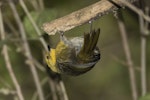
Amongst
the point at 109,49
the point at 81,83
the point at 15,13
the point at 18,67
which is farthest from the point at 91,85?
the point at 15,13

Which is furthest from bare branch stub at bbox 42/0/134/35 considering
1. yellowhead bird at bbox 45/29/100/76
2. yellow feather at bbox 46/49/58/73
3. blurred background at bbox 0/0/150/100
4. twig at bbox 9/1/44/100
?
blurred background at bbox 0/0/150/100

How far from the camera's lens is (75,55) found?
64.7 inches

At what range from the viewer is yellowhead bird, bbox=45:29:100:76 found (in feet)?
5.04

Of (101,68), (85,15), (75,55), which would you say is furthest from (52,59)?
(101,68)

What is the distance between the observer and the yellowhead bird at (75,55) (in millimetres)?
1537

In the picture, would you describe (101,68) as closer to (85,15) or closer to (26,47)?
(26,47)

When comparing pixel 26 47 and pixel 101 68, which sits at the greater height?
pixel 26 47

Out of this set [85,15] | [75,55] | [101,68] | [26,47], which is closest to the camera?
[85,15]

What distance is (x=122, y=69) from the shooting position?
13.1 ft

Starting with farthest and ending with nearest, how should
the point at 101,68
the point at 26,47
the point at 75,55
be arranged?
1. the point at 101,68
2. the point at 26,47
3. the point at 75,55

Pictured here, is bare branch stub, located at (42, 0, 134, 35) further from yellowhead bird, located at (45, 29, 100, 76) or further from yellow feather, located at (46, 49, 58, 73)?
yellow feather, located at (46, 49, 58, 73)

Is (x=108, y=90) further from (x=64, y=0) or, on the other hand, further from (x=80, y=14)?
(x=80, y=14)

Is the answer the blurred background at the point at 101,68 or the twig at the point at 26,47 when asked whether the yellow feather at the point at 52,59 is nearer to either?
the twig at the point at 26,47

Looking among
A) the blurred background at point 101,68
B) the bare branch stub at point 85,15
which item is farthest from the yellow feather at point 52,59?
the blurred background at point 101,68
